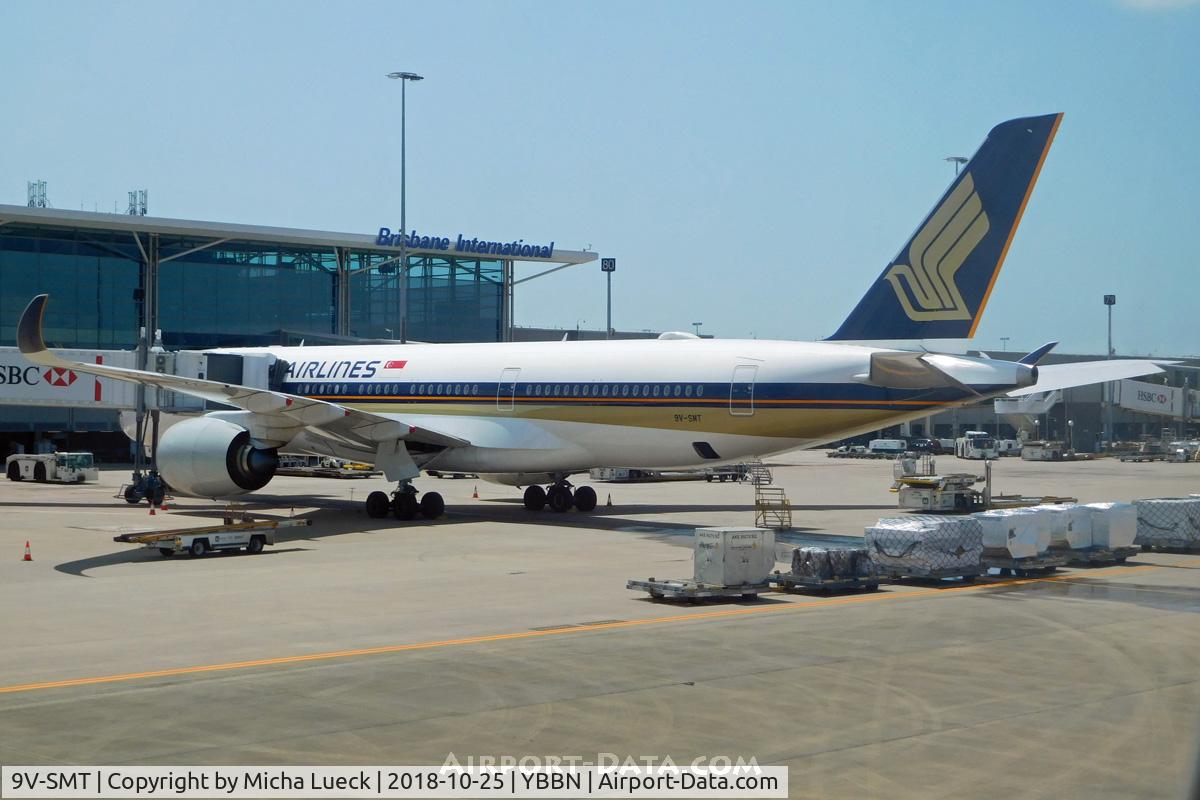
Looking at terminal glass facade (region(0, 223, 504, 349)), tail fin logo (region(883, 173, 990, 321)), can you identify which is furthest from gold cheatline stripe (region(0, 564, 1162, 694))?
terminal glass facade (region(0, 223, 504, 349))

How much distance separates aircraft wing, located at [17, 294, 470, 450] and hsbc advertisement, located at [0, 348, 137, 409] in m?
12.1

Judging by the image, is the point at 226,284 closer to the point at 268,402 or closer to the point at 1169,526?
the point at 268,402

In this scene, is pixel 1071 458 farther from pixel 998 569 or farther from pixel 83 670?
pixel 83 670

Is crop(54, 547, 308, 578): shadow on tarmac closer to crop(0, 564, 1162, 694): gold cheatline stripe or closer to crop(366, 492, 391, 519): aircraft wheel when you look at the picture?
crop(366, 492, 391, 519): aircraft wheel

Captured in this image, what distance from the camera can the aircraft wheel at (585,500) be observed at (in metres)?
35.1

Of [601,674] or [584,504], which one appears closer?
[601,674]

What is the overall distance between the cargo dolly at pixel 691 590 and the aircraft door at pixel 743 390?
1026cm

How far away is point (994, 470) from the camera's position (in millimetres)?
65000

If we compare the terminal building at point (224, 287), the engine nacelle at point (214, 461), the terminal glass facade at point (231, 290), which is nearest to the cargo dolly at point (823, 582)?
the engine nacelle at point (214, 461)

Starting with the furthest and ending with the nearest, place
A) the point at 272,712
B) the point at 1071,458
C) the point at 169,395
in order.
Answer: the point at 1071,458 < the point at 169,395 < the point at 272,712

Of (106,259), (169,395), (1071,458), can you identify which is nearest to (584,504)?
(169,395)

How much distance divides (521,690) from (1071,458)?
73334 millimetres

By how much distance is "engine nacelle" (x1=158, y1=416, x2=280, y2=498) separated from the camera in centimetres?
3016

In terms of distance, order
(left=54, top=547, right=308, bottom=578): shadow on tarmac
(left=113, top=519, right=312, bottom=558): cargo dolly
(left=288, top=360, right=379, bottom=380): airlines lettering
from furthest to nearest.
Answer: (left=288, top=360, right=379, bottom=380): airlines lettering < (left=113, top=519, right=312, bottom=558): cargo dolly < (left=54, top=547, right=308, bottom=578): shadow on tarmac
